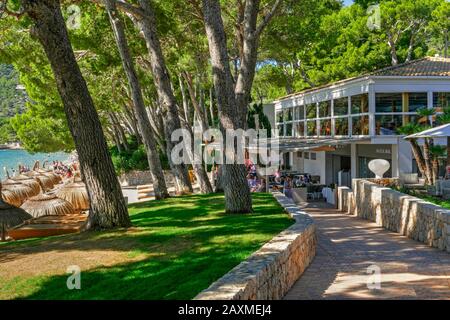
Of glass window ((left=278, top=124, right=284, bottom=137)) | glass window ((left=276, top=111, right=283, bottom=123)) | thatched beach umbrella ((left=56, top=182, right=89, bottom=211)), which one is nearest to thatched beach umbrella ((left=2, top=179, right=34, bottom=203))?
thatched beach umbrella ((left=56, top=182, right=89, bottom=211))

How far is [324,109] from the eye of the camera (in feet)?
101

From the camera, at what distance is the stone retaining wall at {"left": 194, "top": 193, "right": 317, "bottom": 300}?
6.46 meters

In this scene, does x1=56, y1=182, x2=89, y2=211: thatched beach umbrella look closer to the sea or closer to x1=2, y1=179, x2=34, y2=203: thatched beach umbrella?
x1=2, y1=179, x2=34, y2=203: thatched beach umbrella

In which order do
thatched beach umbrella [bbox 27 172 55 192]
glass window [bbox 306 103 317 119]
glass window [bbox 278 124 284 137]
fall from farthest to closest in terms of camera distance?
glass window [bbox 278 124 284 137], glass window [bbox 306 103 317 119], thatched beach umbrella [bbox 27 172 55 192]

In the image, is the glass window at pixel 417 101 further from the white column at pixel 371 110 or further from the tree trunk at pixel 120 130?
the tree trunk at pixel 120 130

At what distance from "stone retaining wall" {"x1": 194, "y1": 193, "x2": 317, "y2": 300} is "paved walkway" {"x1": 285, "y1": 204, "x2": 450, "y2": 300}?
0.28 m

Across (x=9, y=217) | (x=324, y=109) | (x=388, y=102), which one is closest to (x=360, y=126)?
→ (x=388, y=102)

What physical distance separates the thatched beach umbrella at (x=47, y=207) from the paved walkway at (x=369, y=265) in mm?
7684

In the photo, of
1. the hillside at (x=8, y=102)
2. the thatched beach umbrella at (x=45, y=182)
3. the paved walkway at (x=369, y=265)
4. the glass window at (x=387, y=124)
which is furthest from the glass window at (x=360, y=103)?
the hillside at (x=8, y=102)

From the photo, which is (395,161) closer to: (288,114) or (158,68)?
(158,68)

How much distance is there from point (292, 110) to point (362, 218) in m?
18.2

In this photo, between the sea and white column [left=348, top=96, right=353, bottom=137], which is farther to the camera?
the sea

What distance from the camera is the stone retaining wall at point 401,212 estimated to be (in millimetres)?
12422
